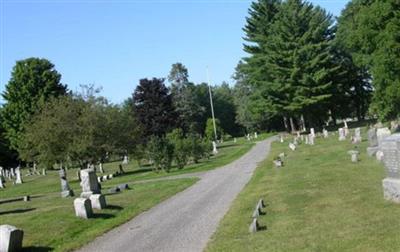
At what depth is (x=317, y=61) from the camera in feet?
199

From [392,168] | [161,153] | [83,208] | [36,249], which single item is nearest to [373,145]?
[392,168]

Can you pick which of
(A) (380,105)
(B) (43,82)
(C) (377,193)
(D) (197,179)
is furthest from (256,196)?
(B) (43,82)

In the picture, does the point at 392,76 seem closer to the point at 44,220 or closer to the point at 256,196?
the point at 256,196

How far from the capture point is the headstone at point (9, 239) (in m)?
12.2

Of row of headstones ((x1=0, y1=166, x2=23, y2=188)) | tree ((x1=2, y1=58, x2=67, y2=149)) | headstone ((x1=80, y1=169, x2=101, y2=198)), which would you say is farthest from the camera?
tree ((x1=2, y1=58, x2=67, y2=149))

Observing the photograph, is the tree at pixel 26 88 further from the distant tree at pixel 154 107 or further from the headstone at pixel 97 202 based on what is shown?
the headstone at pixel 97 202

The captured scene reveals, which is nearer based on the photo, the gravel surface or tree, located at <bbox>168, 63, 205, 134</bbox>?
the gravel surface

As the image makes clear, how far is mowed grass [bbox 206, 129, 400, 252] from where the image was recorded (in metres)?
9.81

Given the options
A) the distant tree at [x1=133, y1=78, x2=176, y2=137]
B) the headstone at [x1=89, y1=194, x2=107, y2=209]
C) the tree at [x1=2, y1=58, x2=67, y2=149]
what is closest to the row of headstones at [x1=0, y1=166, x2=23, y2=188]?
the tree at [x1=2, y1=58, x2=67, y2=149]

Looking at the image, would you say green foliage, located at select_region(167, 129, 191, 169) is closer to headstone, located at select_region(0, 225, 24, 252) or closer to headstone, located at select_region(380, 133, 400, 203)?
headstone, located at select_region(380, 133, 400, 203)

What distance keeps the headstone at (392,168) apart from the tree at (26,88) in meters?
65.7

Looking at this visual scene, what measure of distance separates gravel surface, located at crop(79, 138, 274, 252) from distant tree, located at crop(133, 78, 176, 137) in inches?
2032

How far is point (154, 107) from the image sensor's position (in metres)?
74.4

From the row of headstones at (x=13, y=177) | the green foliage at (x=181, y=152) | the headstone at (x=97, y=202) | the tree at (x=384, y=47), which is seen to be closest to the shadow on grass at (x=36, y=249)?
the headstone at (x=97, y=202)
